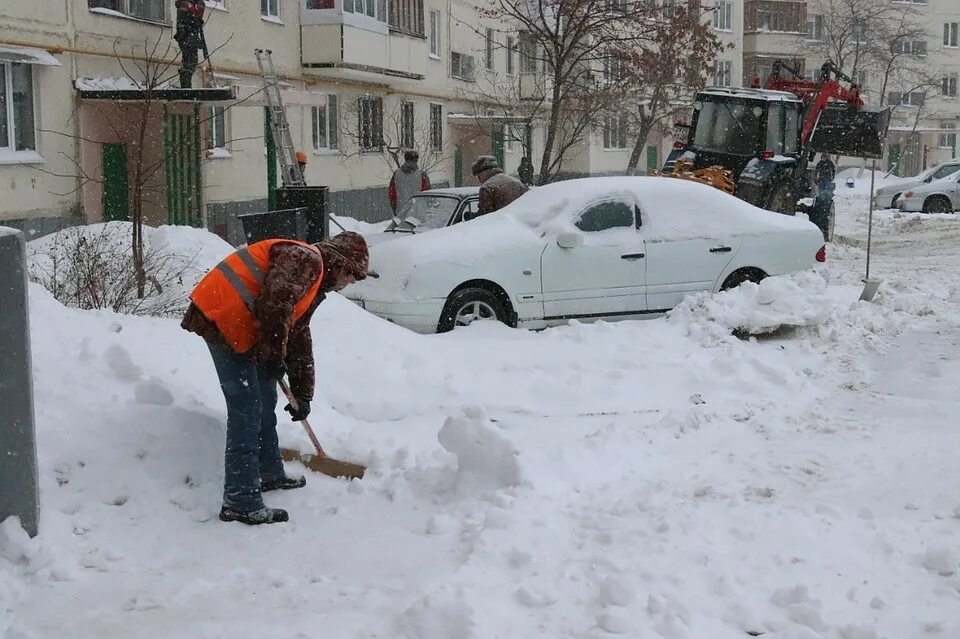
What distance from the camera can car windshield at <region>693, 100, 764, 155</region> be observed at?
18828mm

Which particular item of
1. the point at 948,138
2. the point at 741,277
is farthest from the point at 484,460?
the point at 948,138

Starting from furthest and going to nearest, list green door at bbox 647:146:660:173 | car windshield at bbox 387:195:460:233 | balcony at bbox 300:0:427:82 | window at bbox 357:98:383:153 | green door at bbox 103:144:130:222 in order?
green door at bbox 647:146:660:173
window at bbox 357:98:383:153
balcony at bbox 300:0:427:82
green door at bbox 103:144:130:222
car windshield at bbox 387:195:460:233

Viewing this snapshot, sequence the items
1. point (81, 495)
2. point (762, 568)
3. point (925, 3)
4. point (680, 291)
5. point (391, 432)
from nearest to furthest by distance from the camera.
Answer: point (762, 568) → point (81, 495) → point (391, 432) → point (680, 291) → point (925, 3)

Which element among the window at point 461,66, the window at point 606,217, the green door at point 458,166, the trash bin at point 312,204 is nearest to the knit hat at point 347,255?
the window at point 606,217

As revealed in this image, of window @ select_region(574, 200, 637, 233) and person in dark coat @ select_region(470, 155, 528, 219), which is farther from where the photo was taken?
person in dark coat @ select_region(470, 155, 528, 219)

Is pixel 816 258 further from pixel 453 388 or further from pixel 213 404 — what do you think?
pixel 213 404

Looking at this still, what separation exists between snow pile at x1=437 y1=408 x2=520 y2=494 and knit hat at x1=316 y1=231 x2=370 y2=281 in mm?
1031

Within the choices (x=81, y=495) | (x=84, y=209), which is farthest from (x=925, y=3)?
(x=81, y=495)

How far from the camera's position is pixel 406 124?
1152 inches

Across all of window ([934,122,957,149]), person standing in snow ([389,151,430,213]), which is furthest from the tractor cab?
window ([934,122,957,149])

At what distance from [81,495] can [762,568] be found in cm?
311

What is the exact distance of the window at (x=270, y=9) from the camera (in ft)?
72.9

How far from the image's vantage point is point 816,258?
11641mm

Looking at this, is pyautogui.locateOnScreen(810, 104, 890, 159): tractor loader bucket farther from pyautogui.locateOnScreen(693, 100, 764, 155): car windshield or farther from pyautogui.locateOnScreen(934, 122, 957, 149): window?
pyautogui.locateOnScreen(934, 122, 957, 149): window
